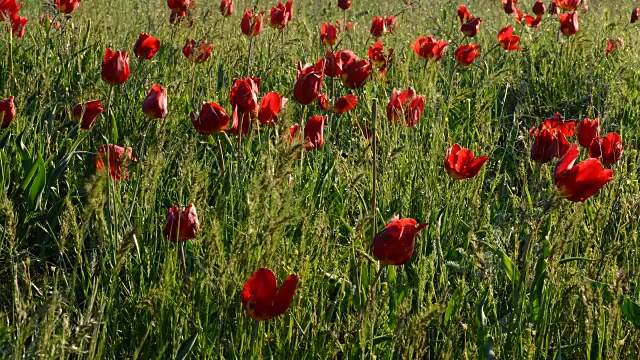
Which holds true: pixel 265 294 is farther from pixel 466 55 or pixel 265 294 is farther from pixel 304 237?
pixel 466 55

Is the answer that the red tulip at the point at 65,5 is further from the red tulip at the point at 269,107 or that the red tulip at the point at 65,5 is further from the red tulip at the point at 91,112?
the red tulip at the point at 269,107

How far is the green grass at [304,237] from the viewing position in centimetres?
115

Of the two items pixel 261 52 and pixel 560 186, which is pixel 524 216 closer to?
pixel 560 186

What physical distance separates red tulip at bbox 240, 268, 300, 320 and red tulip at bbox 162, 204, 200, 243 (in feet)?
0.92

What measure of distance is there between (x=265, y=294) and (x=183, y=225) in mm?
314

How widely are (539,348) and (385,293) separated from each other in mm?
277

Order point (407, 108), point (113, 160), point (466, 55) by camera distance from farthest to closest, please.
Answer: point (466, 55) < point (407, 108) < point (113, 160)

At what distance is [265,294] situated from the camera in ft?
3.52

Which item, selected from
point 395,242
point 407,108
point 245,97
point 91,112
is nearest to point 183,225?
point 395,242

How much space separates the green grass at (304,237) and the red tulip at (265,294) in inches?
1.2

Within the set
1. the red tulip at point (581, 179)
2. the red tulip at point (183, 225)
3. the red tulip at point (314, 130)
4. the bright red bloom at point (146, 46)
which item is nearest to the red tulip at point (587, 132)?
the red tulip at point (581, 179)

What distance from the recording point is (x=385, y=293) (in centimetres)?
137

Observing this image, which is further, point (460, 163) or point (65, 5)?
point (65, 5)

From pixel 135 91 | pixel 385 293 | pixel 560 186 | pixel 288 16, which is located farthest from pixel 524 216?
pixel 288 16
